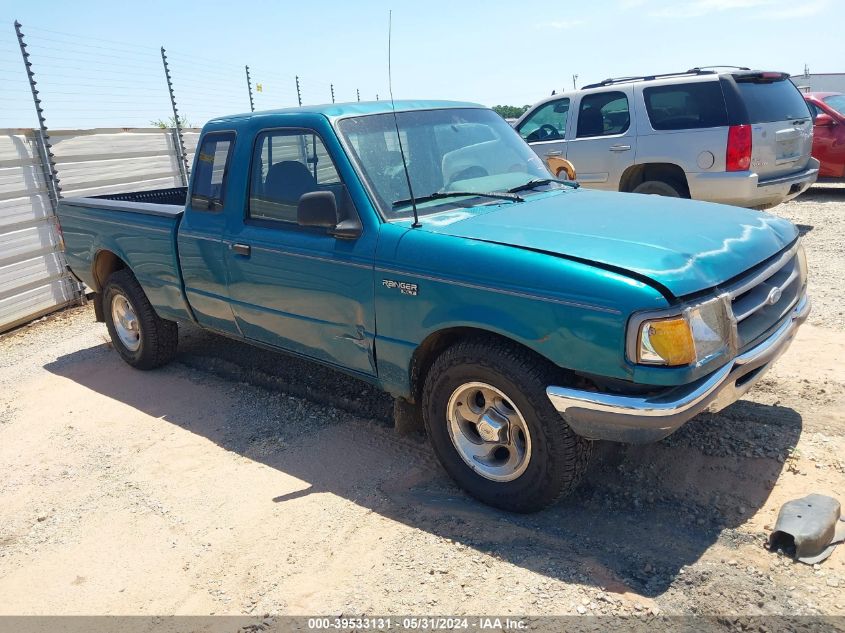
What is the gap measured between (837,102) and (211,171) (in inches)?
435

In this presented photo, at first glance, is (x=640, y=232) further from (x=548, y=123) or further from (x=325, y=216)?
(x=548, y=123)

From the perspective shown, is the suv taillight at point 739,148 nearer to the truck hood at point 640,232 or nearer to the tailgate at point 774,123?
the tailgate at point 774,123

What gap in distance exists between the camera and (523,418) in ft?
10.5

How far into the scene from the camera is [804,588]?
107 inches

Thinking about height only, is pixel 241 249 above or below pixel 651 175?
above

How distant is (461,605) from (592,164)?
689 cm

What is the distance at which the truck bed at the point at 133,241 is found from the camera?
5.14 metres

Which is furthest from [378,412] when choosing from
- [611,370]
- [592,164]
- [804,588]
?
[592,164]

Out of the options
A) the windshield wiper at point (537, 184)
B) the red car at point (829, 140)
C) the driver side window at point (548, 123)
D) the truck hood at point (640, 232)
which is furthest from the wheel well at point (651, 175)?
the truck hood at point (640, 232)

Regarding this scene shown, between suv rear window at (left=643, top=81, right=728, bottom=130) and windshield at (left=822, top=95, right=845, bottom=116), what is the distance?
4892 millimetres

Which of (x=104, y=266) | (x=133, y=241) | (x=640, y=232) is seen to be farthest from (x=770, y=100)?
(x=104, y=266)

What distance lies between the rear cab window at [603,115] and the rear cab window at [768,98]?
1.29 metres

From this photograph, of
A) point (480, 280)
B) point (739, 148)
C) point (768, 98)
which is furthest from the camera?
point (768, 98)

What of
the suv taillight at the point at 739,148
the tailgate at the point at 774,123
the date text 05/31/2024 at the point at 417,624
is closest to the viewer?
the date text 05/31/2024 at the point at 417,624
